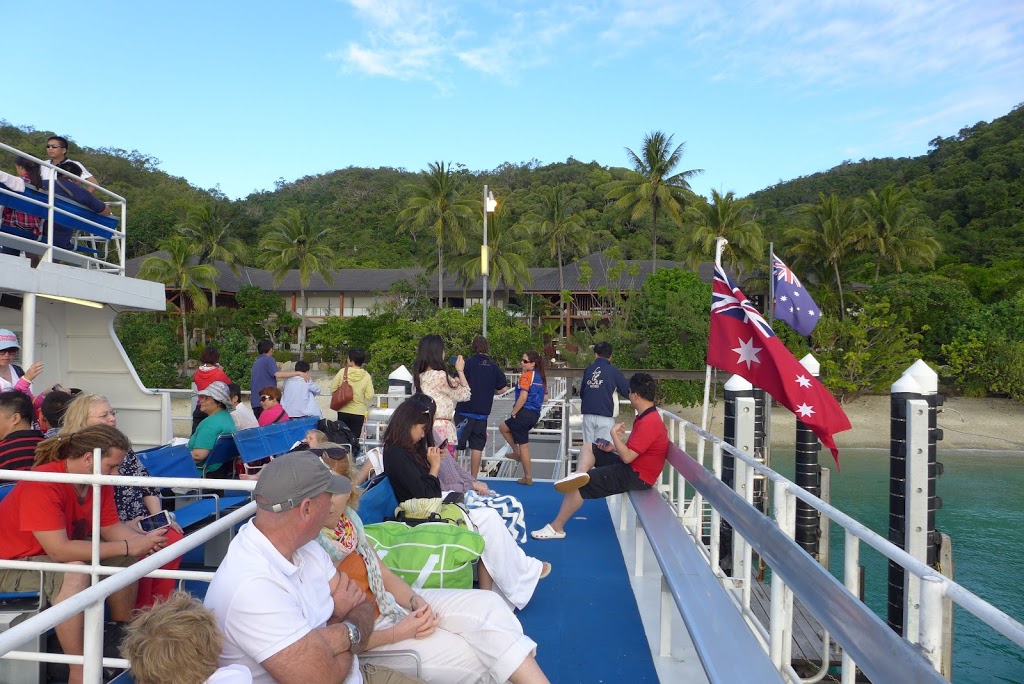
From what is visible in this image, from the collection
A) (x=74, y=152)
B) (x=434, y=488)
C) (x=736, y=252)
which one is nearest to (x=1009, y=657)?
(x=434, y=488)

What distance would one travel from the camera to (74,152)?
2520 inches

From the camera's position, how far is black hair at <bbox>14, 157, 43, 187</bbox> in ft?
20.4

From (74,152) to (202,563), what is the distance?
72.1 meters

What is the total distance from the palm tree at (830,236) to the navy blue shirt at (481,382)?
119ft

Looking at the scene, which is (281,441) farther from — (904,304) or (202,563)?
(904,304)

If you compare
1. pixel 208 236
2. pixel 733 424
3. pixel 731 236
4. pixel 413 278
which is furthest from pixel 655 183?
pixel 733 424

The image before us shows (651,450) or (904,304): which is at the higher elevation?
(904,304)

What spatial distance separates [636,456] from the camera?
5309mm

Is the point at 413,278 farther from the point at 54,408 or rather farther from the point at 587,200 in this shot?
the point at 54,408

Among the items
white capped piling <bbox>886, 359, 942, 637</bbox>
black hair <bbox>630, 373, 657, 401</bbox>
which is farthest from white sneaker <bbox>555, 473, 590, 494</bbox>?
white capped piling <bbox>886, 359, 942, 637</bbox>

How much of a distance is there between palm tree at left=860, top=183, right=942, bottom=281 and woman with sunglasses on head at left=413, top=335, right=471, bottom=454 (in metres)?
38.4

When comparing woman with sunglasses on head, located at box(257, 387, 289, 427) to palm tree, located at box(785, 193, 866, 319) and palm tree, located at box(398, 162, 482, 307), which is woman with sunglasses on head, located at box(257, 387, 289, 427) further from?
palm tree, located at box(785, 193, 866, 319)

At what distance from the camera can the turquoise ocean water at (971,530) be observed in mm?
10227

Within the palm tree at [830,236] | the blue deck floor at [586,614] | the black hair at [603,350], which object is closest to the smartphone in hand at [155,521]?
the blue deck floor at [586,614]
